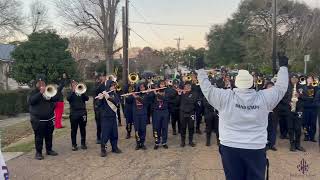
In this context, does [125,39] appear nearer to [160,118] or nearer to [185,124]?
[185,124]

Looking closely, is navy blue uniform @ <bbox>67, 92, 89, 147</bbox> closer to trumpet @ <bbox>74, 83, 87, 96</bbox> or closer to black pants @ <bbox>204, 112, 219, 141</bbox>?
trumpet @ <bbox>74, 83, 87, 96</bbox>

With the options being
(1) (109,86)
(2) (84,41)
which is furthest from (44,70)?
(2) (84,41)

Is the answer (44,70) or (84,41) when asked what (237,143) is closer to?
(44,70)

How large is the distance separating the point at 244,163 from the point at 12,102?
59.1ft

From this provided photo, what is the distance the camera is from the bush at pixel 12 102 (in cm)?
2027

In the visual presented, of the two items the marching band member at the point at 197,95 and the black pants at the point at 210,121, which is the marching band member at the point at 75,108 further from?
the black pants at the point at 210,121

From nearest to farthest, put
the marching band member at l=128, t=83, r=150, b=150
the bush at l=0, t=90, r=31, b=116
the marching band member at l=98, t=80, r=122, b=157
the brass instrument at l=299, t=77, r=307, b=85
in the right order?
the marching band member at l=98, t=80, r=122, b=157 < the marching band member at l=128, t=83, r=150, b=150 < the brass instrument at l=299, t=77, r=307, b=85 < the bush at l=0, t=90, r=31, b=116

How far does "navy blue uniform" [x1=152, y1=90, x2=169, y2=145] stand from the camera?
11.0 meters

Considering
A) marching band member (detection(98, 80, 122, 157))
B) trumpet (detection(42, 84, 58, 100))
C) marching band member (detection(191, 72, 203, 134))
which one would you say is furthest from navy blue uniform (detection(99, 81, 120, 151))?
marching band member (detection(191, 72, 203, 134))

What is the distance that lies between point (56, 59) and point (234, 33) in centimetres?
3466

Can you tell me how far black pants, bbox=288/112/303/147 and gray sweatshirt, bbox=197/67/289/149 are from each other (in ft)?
19.3

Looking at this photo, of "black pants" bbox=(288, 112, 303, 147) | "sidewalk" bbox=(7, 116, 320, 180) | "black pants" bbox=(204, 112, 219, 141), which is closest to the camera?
"sidewalk" bbox=(7, 116, 320, 180)

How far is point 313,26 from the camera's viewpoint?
38000 millimetres

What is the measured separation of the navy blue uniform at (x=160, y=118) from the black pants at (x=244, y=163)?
599 cm
